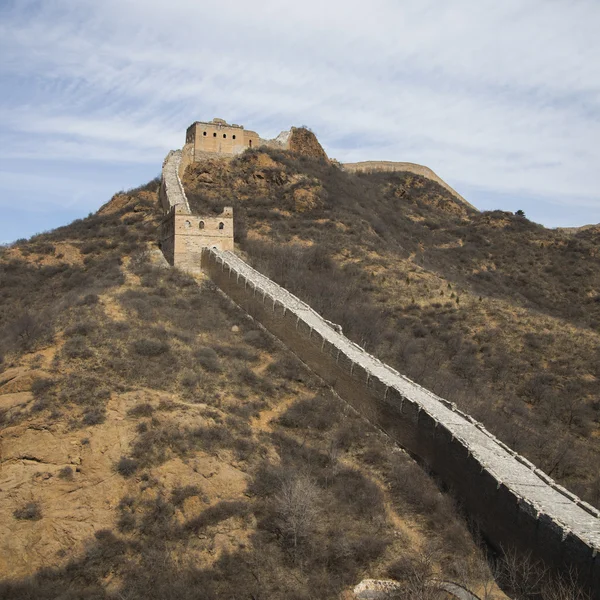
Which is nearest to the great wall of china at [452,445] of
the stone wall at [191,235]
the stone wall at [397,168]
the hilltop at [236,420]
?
the hilltop at [236,420]

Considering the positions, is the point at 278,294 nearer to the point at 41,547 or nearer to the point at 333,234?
the point at 41,547

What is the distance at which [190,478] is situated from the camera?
12.5m

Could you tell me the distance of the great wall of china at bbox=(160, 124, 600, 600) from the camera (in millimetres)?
9789

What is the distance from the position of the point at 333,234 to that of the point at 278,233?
10.6 feet

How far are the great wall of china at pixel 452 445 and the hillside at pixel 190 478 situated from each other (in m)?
0.46

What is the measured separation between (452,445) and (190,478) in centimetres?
531

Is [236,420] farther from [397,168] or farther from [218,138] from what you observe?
[397,168]

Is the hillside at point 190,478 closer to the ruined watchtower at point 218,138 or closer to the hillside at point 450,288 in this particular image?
the hillside at point 450,288

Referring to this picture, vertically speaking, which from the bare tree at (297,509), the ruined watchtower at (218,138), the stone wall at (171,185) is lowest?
the bare tree at (297,509)

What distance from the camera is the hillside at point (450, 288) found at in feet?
66.6

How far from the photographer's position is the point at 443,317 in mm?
26547

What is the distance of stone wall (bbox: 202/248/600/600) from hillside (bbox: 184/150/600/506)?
314 cm

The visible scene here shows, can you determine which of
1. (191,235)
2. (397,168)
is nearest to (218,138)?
(191,235)

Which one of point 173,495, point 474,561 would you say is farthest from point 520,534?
point 173,495
